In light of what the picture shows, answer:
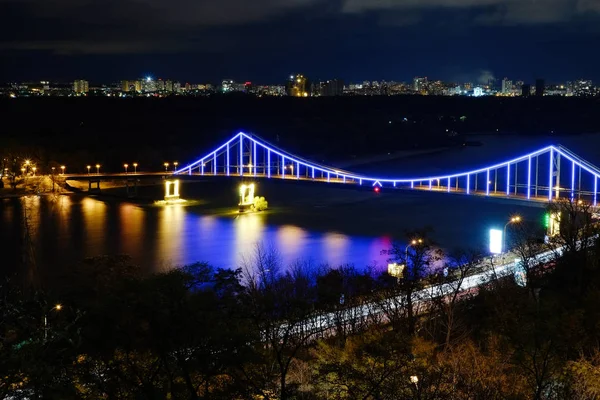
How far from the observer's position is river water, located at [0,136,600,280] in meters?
13.6

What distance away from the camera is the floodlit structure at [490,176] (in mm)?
16422

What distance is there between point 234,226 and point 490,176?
37.3ft

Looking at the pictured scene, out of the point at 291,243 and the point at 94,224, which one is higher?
the point at 94,224

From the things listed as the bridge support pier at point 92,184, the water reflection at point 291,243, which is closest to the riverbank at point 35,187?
the bridge support pier at point 92,184

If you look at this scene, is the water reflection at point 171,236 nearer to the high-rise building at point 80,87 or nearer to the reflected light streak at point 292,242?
the reflected light streak at point 292,242

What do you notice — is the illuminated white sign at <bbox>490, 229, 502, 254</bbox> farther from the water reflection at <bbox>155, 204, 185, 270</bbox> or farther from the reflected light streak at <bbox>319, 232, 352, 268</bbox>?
the water reflection at <bbox>155, 204, 185, 270</bbox>

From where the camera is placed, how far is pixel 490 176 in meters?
25.8

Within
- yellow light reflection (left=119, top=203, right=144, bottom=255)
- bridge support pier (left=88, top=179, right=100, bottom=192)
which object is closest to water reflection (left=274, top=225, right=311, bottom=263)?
yellow light reflection (left=119, top=203, right=144, bottom=255)

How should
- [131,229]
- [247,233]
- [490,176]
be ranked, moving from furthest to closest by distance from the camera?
[490,176], [131,229], [247,233]

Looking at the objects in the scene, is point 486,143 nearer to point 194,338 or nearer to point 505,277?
point 505,277

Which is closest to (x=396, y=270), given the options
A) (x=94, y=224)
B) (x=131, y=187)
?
(x=94, y=224)

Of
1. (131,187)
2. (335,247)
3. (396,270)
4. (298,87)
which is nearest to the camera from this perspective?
(396,270)

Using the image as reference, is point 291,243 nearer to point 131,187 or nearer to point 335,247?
point 335,247

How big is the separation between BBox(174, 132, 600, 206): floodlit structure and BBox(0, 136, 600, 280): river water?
457mm
